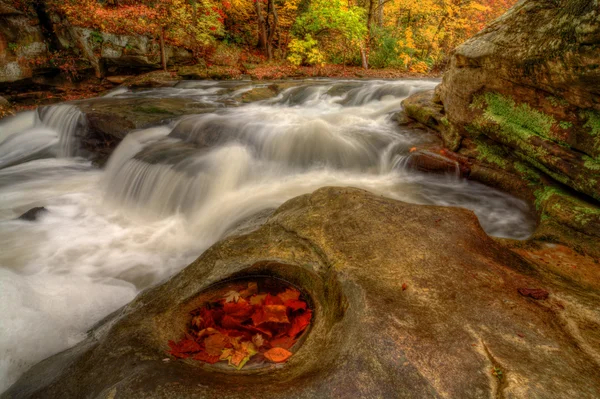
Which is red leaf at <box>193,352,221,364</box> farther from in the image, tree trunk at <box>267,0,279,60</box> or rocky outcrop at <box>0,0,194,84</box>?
tree trunk at <box>267,0,279,60</box>

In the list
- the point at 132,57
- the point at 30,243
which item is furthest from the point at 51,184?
the point at 132,57

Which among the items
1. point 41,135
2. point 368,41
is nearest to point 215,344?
point 41,135

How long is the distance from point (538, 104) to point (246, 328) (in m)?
4.47

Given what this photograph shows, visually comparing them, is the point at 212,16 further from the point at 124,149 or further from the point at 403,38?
the point at 124,149

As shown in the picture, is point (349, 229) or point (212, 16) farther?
point (212, 16)

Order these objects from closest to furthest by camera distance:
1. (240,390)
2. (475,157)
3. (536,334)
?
(240,390) < (536,334) < (475,157)

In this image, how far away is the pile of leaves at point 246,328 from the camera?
2.16 metres

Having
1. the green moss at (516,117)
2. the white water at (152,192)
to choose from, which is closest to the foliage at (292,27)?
the white water at (152,192)

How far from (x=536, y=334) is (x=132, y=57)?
52.5 feet

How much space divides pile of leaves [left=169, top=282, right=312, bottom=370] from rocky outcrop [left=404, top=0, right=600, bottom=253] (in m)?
3.46

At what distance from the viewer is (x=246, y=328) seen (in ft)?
7.71

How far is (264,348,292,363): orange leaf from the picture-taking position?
2084mm

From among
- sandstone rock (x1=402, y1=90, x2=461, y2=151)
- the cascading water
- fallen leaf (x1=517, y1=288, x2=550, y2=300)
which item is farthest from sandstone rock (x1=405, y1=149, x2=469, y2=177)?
the cascading water

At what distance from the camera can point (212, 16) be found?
17.0 meters
